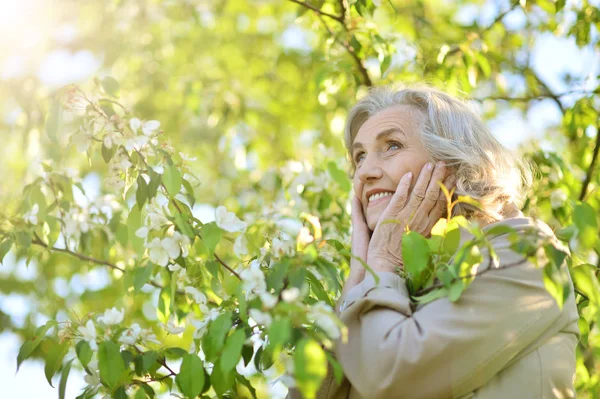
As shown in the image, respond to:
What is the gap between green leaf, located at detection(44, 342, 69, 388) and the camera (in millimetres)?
1769

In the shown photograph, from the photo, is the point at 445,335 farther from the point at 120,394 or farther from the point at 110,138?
the point at 110,138

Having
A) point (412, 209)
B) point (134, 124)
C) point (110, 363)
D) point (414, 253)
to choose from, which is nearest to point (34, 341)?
point (110, 363)

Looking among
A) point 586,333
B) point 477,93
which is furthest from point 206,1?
point 586,333

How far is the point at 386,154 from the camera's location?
234 centimetres

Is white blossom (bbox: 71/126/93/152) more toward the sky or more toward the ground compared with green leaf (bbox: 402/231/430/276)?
more toward the sky

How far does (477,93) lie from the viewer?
4.32m

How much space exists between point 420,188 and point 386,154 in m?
0.23

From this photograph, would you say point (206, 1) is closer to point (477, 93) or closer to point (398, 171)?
point (477, 93)

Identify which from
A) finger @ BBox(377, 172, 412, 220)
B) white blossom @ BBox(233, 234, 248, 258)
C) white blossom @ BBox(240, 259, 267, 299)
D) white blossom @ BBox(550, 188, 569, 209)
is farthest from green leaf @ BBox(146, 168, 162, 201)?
white blossom @ BBox(550, 188, 569, 209)

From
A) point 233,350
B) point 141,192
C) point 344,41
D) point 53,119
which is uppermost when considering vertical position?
point 53,119

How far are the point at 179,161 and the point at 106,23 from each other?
13.0 feet

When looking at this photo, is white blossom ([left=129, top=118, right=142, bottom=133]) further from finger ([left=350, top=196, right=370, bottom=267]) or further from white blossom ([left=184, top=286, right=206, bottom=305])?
finger ([left=350, top=196, right=370, bottom=267])

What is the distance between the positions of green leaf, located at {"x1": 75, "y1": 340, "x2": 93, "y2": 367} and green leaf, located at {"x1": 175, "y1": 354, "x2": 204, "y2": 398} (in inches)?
8.1

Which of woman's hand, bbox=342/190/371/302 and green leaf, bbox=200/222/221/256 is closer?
green leaf, bbox=200/222/221/256
